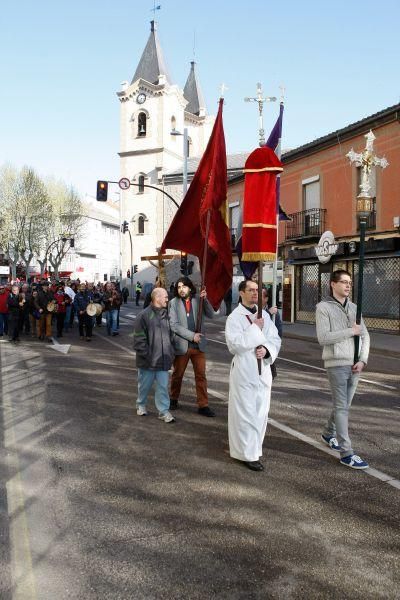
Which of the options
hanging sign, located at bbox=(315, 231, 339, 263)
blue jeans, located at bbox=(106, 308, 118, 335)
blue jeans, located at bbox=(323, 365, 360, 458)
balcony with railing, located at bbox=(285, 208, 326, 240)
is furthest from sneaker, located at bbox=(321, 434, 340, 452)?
balcony with railing, located at bbox=(285, 208, 326, 240)

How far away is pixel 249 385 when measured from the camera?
505 centimetres

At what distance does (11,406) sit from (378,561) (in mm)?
5439

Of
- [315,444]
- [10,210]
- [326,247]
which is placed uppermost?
[10,210]

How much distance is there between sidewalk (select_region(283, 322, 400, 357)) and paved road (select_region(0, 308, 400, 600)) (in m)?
8.64

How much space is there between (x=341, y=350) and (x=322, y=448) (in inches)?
46.0

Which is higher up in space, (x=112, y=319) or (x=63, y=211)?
(x=63, y=211)

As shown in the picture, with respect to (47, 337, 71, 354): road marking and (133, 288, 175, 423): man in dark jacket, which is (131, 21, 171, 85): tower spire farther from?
(133, 288, 175, 423): man in dark jacket

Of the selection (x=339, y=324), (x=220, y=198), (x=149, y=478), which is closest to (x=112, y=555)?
(x=149, y=478)

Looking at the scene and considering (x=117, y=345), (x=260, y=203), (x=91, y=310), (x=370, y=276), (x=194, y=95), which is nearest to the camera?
(x=260, y=203)

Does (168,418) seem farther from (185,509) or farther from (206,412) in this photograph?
(185,509)

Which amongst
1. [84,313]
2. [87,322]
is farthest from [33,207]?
[87,322]

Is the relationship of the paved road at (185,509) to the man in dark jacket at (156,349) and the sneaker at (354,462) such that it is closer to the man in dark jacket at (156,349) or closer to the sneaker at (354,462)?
the sneaker at (354,462)

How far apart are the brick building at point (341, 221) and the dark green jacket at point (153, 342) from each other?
589 inches

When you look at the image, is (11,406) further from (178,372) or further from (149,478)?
(149,478)
